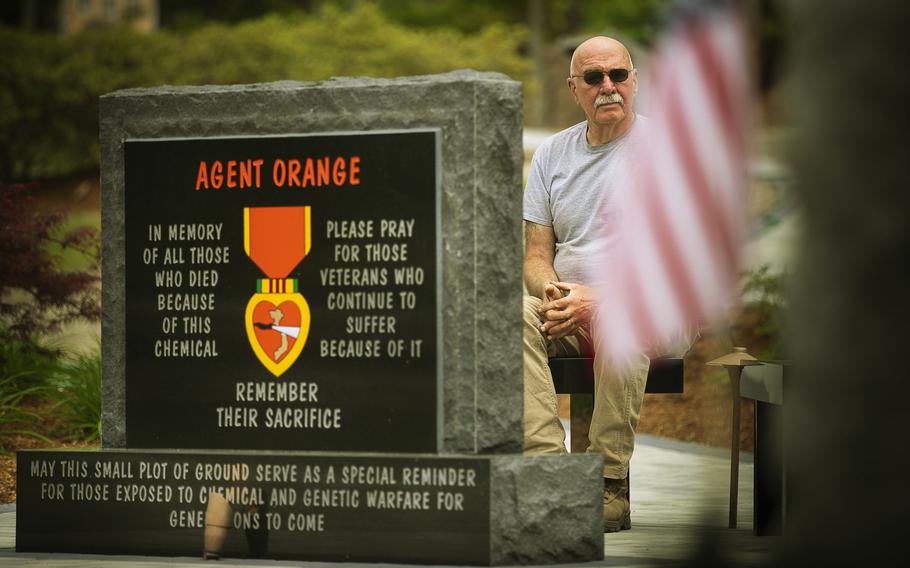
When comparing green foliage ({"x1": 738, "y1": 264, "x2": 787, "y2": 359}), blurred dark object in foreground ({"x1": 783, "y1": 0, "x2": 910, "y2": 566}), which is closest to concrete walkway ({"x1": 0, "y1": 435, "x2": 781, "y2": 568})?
blurred dark object in foreground ({"x1": 783, "y1": 0, "x2": 910, "y2": 566})

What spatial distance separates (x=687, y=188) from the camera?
10.3 feet

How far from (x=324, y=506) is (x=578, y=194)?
1802 millimetres

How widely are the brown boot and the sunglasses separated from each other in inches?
64.6

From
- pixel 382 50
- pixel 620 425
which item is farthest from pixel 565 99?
pixel 620 425

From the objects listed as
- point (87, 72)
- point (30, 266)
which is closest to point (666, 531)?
point (30, 266)

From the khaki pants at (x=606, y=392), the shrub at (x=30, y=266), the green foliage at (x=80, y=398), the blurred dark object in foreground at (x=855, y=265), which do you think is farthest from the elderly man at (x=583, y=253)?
the shrub at (x=30, y=266)

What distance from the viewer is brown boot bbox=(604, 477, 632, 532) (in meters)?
5.73

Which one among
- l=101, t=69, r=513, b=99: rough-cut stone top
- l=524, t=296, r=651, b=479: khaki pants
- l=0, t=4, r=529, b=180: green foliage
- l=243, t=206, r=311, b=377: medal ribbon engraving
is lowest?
l=524, t=296, r=651, b=479: khaki pants

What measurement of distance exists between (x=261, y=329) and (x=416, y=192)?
75 centimetres

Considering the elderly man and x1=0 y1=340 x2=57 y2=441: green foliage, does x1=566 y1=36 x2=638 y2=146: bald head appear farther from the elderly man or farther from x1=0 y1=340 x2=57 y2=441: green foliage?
x1=0 y1=340 x2=57 y2=441: green foliage

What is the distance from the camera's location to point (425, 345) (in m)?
5.06

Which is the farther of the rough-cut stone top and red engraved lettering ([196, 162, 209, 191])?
red engraved lettering ([196, 162, 209, 191])

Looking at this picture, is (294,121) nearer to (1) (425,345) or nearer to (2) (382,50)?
(1) (425,345)

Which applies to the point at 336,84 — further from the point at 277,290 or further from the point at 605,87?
the point at 605,87
